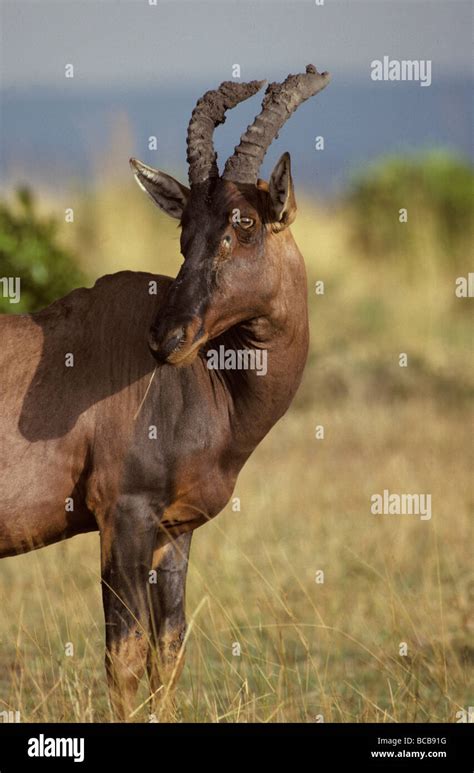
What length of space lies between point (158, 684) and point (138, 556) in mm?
1081

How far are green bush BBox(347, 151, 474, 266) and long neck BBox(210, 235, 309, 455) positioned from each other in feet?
64.2

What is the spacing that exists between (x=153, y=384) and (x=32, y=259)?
3403 millimetres

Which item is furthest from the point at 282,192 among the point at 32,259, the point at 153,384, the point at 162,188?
the point at 32,259

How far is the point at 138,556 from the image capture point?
24.5 feet

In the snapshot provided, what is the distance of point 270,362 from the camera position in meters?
7.73

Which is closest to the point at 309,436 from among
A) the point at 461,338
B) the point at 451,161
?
the point at 461,338

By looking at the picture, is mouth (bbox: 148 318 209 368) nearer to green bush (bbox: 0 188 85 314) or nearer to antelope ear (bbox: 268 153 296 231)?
antelope ear (bbox: 268 153 296 231)

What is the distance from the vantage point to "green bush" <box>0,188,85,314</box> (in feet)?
34.8

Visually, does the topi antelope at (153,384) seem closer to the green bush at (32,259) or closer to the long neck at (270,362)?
the long neck at (270,362)

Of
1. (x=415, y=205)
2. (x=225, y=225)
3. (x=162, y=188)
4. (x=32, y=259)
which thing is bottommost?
(x=225, y=225)

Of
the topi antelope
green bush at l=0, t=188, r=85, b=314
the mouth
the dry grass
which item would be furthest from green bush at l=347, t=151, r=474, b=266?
the mouth

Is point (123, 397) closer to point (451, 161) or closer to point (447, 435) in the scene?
point (447, 435)

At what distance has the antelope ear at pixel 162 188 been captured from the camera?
7566mm

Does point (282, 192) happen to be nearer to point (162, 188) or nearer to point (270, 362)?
point (162, 188)
